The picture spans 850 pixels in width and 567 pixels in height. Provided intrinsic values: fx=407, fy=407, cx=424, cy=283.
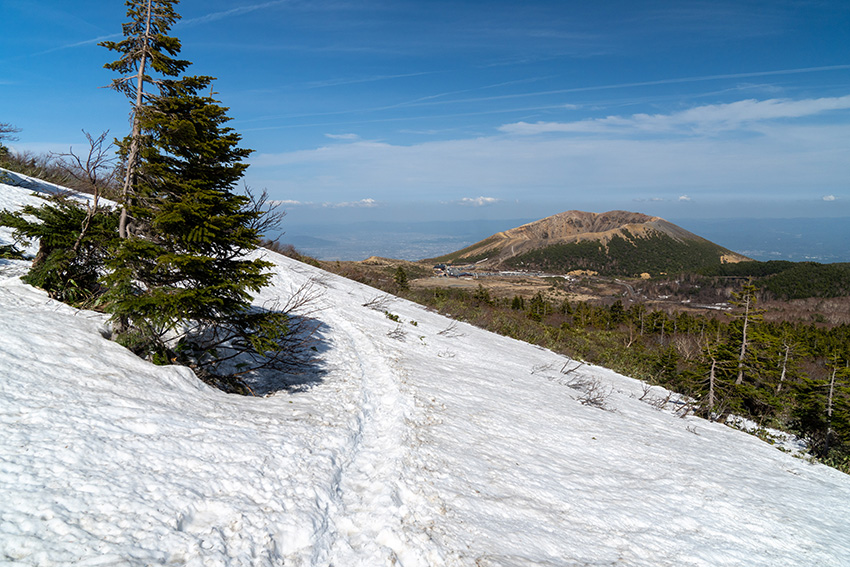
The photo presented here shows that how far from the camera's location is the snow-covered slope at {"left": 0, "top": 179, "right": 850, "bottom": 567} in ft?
10.2

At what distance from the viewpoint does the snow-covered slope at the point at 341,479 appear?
3.11m

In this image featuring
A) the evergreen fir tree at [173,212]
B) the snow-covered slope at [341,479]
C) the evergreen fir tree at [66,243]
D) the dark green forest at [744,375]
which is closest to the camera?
the snow-covered slope at [341,479]

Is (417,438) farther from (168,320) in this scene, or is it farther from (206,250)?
(206,250)

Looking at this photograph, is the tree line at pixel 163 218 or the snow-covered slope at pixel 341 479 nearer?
the snow-covered slope at pixel 341 479

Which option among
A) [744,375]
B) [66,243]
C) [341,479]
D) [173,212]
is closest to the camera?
[341,479]

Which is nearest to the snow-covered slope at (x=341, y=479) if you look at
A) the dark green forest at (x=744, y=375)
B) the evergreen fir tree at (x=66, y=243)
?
the evergreen fir tree at (x=66, y=243)

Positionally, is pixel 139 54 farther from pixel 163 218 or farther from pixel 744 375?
pixel 744 375

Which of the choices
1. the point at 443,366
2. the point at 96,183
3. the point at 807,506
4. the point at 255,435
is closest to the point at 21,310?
the point at 96,183

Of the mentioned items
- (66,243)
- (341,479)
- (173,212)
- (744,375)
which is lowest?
(744,375)

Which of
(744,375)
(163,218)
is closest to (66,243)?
(163,218)

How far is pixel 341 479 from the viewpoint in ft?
15.6

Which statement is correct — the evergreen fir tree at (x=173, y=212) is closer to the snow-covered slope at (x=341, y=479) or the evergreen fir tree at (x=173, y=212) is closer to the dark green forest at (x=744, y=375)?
the snow-covered slope at (x=341, y=479)

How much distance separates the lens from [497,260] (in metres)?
199

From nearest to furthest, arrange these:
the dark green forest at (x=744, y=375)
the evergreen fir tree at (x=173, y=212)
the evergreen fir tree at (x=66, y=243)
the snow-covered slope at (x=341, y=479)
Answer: the snow-covered slope at (x=341, y=479) → the evergreen fir tree at (x=173, y=212) → the evergreen fir tree at (x=66, y=243) → the dark green forest at (x=744, y=375)
